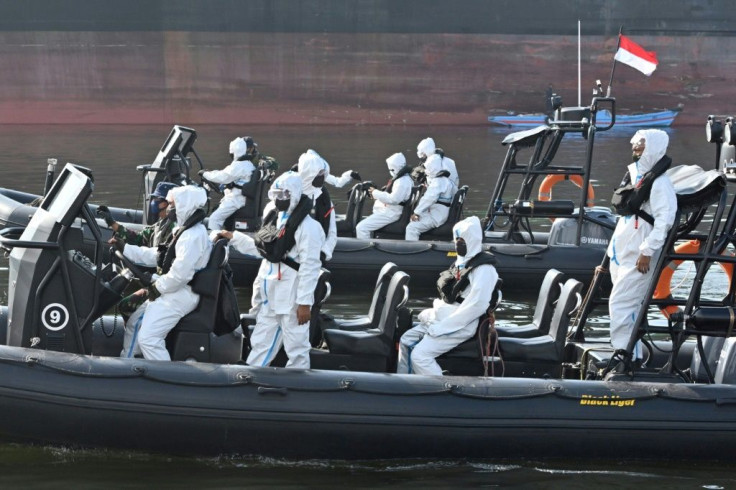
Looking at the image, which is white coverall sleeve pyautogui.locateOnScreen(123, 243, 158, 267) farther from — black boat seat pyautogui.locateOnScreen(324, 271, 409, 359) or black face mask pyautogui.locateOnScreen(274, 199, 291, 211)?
black boat seat pyautogui.locateOnScreen(324, 271, 409, 359)

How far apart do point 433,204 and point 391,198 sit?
1.85 ft

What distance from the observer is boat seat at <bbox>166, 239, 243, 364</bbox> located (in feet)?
28.3

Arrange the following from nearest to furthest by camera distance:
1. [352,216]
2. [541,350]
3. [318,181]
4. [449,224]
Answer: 1. [541,350]
2. [318,181]
3. [449,224]
4. [352,216]

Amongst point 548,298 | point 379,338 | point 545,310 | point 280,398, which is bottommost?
point 280,398

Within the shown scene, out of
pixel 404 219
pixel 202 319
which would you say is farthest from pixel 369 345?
pixel 404 219

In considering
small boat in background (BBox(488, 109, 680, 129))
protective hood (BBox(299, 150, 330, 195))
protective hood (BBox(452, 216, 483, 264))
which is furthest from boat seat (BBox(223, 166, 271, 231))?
small boat in background (BBox(488, 109, 680, 129))

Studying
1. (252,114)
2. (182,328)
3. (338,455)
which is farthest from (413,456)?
(252,114)

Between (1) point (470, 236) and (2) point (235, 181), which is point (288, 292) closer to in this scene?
(1) point (470, 236)

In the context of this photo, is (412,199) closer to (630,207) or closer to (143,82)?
(630,207)

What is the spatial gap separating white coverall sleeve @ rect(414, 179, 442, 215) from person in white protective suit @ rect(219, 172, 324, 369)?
6.61 metres

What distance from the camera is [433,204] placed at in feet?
50.5

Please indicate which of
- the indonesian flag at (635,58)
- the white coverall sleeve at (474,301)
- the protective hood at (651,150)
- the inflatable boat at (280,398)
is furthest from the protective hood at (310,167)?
the indonesian flag at (635,58)

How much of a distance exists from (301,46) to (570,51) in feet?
33.7

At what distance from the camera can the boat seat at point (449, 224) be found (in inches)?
606
